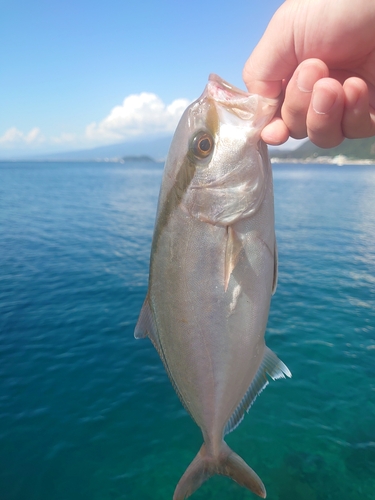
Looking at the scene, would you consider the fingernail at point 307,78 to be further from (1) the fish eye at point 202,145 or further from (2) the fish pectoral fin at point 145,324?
(2) the fish pectoral fin at point 145,324

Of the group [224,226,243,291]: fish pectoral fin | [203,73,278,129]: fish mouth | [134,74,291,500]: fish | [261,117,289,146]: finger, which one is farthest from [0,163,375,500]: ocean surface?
[203,73,278,129]: fish mouth

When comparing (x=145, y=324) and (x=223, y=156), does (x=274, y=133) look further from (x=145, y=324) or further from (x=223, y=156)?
(x=145, y=324)

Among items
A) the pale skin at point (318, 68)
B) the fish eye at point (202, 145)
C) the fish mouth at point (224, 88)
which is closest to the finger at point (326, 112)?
the pale skin at point (318, 68)

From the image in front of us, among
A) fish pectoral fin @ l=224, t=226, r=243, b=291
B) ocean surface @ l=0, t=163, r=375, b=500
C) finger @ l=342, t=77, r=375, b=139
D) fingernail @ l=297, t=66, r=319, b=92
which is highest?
fingernail @ l=297, t=66, r=319, b=92

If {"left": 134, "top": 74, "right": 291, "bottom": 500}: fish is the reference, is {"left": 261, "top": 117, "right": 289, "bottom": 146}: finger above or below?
above

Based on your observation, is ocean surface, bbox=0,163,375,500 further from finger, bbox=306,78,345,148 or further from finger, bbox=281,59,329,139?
finger, bbox=281,59,329,139

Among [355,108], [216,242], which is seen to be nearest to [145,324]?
[216,242]
